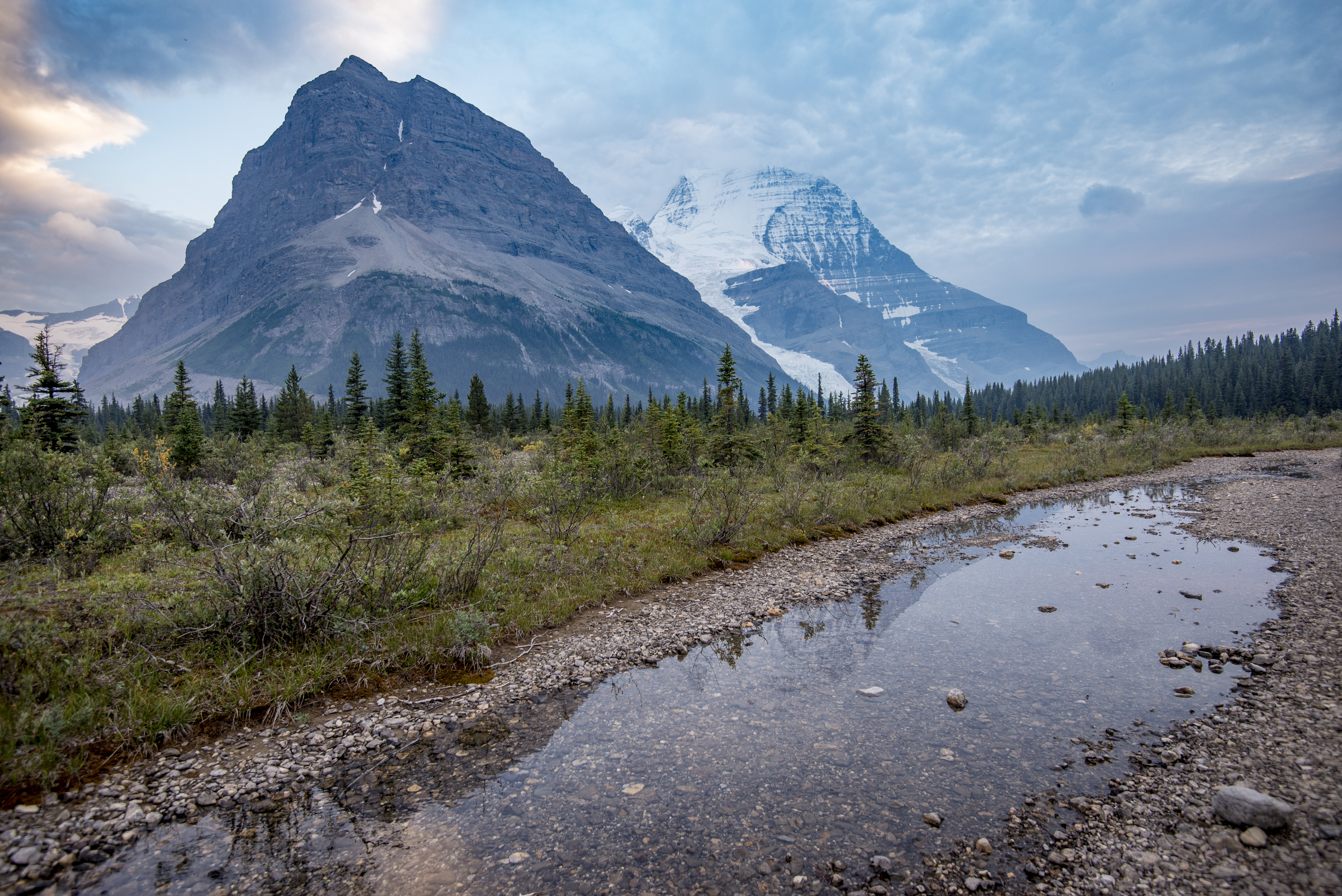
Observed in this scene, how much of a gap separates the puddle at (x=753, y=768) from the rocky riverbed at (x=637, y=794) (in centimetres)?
9

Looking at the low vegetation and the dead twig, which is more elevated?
the low vegetation

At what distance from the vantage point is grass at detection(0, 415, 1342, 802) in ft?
21.7

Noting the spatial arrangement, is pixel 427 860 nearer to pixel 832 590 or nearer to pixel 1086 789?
pixel 1086 789

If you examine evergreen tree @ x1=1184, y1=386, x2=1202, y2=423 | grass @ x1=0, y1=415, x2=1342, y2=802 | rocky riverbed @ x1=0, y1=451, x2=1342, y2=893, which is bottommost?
rocky riverbed @ x1=0, y1=451, x2=1342, y2=893

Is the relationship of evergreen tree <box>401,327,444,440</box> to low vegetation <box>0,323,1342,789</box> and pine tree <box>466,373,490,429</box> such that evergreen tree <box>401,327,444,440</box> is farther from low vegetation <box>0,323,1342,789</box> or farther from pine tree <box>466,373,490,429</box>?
pine tree <box>466,373,490,429</box>

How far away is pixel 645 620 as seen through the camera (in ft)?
39.0

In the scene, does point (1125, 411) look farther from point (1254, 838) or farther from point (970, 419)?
point (1254, 838)

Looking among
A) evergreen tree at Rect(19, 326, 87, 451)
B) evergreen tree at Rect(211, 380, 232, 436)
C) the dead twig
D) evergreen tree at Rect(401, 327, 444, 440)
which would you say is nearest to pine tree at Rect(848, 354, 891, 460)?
evergreen tree at Rect(401, 327, 444, 440)

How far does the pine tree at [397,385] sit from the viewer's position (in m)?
44.6

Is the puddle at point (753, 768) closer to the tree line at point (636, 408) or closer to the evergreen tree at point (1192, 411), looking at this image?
the tree line at point (636, 408)

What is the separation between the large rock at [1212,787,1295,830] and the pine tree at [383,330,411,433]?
46.9 m

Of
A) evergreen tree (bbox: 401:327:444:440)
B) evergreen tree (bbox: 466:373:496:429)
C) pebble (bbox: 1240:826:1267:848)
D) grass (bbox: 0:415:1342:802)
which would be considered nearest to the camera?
pebble (bbox: 1240:826:1267:848)

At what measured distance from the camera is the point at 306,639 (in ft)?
29.1

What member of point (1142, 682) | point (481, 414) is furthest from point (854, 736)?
point (481, 414)
